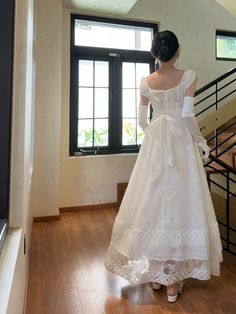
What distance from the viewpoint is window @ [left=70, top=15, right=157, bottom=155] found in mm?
3654

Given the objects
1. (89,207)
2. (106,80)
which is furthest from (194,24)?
(89,207)

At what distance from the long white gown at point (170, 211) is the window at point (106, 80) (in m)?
Answer: 2.08

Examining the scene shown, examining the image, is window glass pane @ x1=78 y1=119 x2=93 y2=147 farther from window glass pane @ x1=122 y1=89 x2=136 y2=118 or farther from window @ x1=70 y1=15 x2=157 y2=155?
window glass pane @ x1=122 y1=89 x2=136 y2=118

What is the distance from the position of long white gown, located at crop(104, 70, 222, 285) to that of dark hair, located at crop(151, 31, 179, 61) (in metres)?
0.16

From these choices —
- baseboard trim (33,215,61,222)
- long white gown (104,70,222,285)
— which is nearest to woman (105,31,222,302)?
long white gown (104,70,222,285)

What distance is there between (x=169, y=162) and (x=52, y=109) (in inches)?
77.4

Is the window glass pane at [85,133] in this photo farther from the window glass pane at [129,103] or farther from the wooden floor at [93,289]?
the wooden floor at [93,289]

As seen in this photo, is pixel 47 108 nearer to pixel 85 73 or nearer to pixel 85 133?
pixel 85 133

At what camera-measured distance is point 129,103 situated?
3.93 metres

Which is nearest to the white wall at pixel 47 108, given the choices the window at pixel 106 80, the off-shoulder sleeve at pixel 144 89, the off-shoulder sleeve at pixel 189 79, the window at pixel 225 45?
the window at pixel 106 80

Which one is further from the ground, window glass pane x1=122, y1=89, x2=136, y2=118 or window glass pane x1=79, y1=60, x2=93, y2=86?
window glass pane x1=79, y1=60, x2=93, y2=86

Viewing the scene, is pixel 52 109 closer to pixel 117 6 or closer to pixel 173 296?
pixel 117 6

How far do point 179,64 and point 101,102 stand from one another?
133cm

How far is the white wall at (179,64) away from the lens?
360cm
